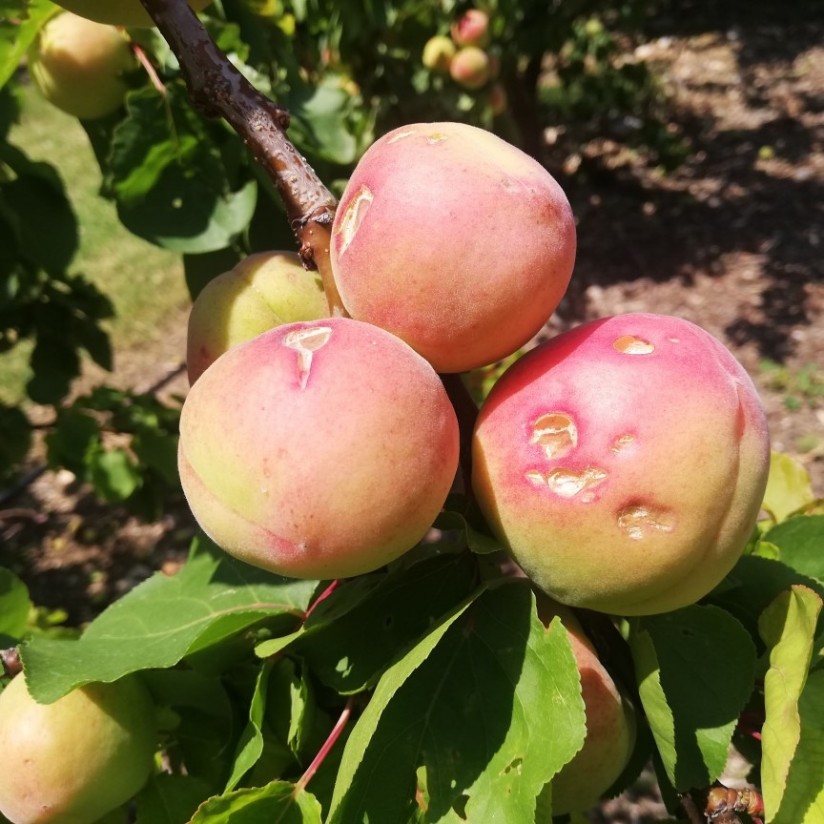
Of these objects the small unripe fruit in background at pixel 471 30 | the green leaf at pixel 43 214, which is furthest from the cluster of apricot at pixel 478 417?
the small unripe fruit in background at pixel 471 30

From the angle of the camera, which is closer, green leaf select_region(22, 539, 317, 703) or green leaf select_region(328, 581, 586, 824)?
green leaf select_region(328, 581, 586, 824)

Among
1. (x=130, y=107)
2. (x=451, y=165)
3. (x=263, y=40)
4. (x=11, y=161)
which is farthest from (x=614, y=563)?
(x=11, y=161)

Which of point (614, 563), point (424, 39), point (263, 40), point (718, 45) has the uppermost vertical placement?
point (263, 40)

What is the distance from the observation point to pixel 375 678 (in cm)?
78

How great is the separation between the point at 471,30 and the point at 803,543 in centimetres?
324

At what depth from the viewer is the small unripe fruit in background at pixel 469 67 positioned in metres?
3.54

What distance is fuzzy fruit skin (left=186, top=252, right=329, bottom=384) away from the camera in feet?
2.80

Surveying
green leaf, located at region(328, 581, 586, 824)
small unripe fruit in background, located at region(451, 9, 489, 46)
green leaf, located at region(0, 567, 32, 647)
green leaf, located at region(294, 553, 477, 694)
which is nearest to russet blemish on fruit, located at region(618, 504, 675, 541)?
green leaf, located at region(328, 581, 586, 824)

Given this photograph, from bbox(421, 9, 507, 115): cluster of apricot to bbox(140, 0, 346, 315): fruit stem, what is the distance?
301 cm

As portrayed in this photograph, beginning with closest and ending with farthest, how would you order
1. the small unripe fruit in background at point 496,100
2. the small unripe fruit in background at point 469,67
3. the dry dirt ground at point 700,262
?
the dry dirt ground at point 700,262
the small unripe fruit in background at point 469,67
the small unripe fruit in background at point 496,100

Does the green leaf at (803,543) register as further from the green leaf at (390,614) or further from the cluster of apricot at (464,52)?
the cluster of apricot at (464,52)

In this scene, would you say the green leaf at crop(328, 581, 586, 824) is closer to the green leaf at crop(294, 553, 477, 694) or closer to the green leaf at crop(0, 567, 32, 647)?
the green leaf at crop(294, 553, 477, 694)

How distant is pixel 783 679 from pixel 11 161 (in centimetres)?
150

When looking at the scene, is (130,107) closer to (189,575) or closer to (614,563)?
(189,575)
